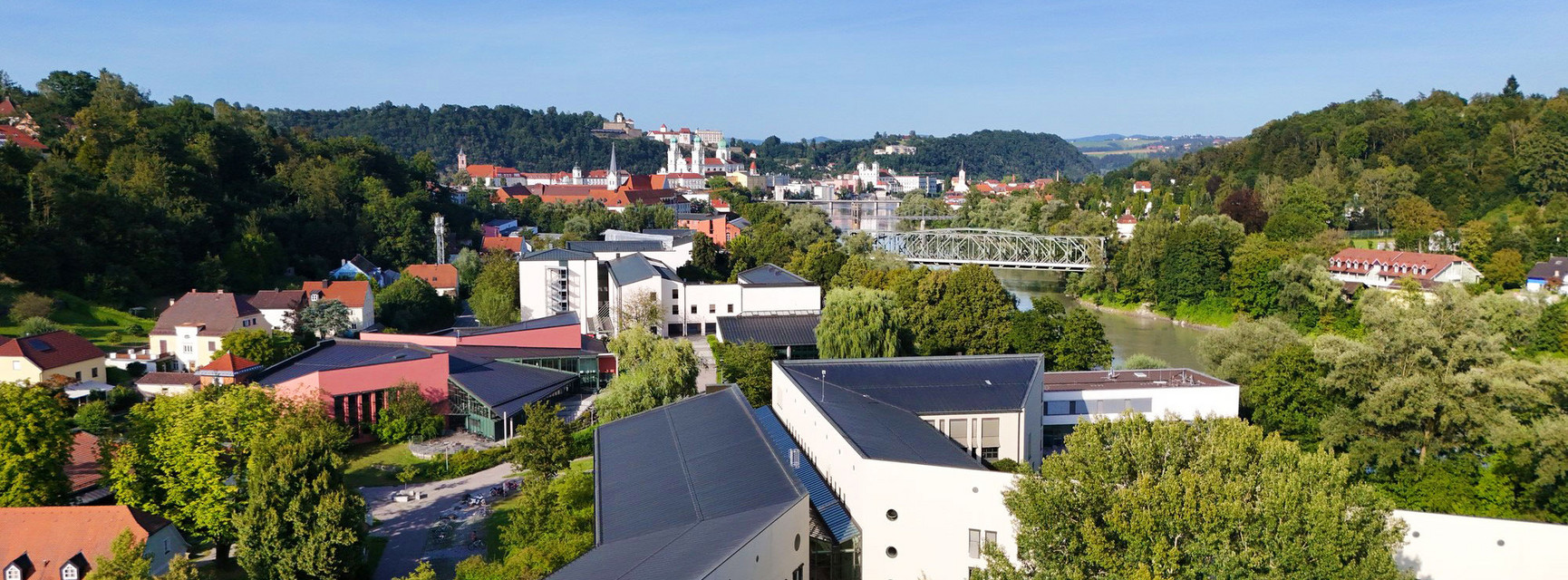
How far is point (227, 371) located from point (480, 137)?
85.9 m

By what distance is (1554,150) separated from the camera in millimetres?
33125

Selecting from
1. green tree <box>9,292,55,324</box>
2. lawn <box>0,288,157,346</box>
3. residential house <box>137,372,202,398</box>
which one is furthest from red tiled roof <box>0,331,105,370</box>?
green tree <box>9,292,55,324</box>

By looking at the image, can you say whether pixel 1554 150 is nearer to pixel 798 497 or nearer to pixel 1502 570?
pixel 1502 570

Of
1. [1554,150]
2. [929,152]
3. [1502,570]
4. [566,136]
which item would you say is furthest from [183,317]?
[929,152]

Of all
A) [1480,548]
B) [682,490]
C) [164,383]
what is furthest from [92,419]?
[1480,548]

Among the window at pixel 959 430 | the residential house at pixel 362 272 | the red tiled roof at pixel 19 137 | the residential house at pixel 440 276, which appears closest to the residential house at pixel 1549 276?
the window at pixel 959 430

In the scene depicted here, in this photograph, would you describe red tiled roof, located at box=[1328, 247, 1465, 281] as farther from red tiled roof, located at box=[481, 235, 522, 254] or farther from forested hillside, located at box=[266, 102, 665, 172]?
forested hillside, located at box=[266, 102, 665, 172]

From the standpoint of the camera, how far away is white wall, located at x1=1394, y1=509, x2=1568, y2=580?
769 cm

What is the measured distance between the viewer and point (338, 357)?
16.9 m

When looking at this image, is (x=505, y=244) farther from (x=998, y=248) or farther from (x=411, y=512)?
(x=411, y=512)

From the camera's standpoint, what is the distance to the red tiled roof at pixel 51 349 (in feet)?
50.9

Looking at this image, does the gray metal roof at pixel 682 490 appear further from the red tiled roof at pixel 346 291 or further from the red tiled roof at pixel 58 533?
the red tiled roof at pixel 346 291

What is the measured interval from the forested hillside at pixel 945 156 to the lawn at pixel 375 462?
99.2m

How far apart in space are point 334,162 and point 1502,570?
37407mm
